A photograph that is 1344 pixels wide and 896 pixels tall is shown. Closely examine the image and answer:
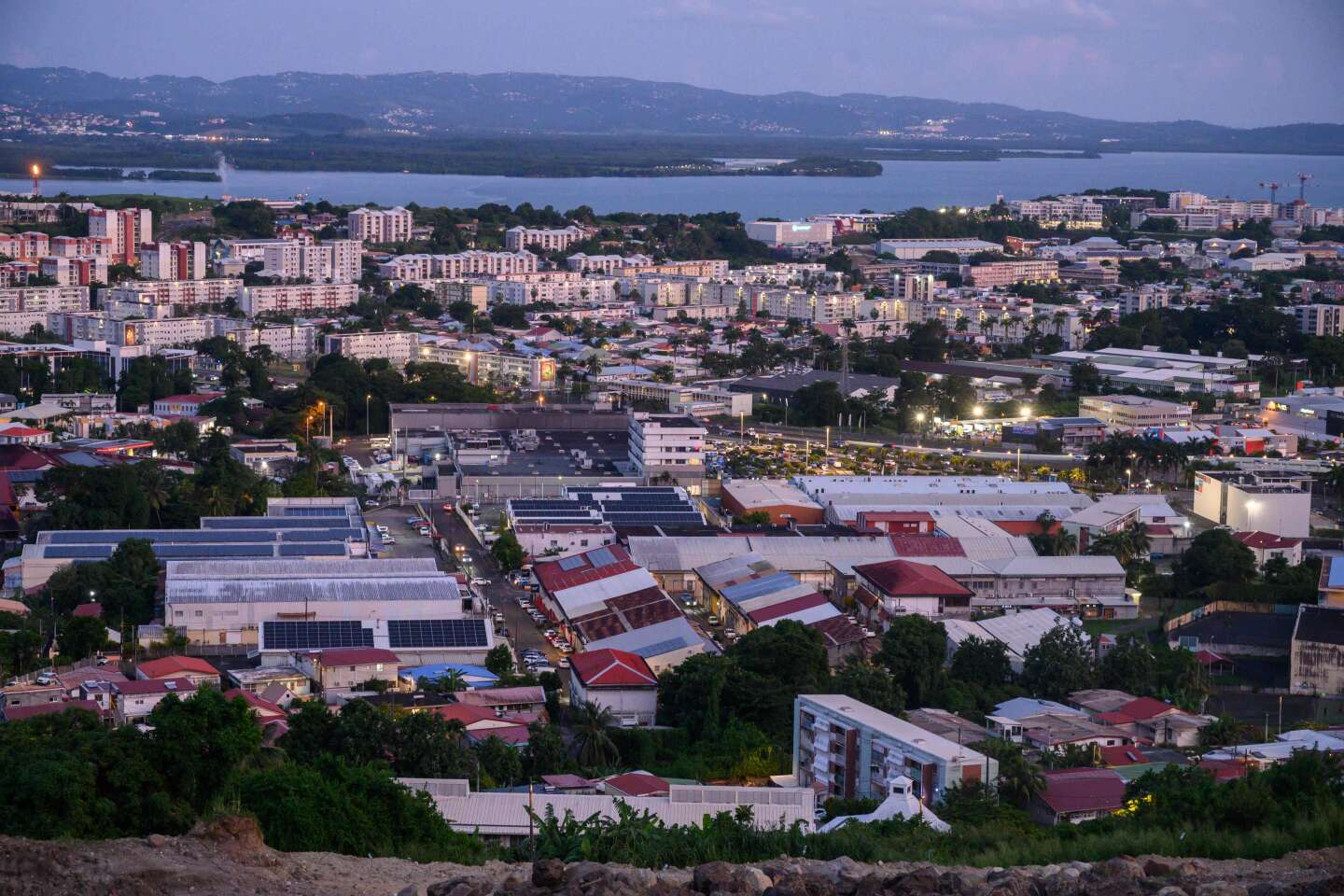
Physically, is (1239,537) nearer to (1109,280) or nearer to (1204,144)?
(1109,280)

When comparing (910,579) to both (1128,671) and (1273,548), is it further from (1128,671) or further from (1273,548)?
(1273,548)

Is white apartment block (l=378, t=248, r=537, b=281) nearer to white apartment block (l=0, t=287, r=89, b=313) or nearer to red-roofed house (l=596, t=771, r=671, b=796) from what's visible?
white apartment block (l=0, t=287, r=89, b=313)

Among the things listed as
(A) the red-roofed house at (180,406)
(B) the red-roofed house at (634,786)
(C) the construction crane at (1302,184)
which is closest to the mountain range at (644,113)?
(C) the construction crane at (1302,184)

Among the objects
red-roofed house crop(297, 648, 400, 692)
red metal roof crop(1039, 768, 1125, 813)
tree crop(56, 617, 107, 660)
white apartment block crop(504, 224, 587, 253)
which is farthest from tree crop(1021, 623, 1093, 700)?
white apartment block crop(504, 224, 587, 253)

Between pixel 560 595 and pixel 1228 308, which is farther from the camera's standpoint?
pixel 1228 308

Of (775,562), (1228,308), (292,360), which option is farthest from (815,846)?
(1228,308)

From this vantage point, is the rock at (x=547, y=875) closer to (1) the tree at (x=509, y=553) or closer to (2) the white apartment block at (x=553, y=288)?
(1) the tree at (x=509, y=553)
